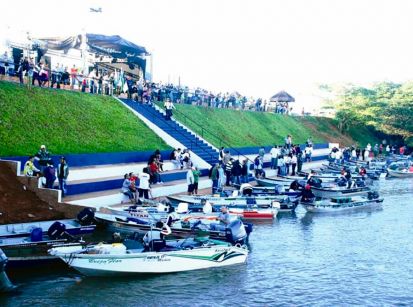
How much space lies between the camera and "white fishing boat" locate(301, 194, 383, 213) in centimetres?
2571

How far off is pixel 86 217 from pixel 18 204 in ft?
8.94

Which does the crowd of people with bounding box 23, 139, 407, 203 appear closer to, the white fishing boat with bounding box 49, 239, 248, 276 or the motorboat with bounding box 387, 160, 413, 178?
the motorboat with bounding box 387, 160, 413, 178

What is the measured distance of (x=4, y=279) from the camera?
514 inches

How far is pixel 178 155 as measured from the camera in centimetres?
3023

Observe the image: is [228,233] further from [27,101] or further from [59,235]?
[27,101]

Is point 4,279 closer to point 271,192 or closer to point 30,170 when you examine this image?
point 30,170

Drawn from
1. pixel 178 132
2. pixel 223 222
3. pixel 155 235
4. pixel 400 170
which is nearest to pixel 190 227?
pixel 223 222

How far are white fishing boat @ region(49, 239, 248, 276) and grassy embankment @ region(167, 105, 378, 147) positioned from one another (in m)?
21.9

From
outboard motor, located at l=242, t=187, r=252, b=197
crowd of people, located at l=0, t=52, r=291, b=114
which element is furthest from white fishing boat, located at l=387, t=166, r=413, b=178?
outboard motor, located at l=242, t=187, r=252, b=197

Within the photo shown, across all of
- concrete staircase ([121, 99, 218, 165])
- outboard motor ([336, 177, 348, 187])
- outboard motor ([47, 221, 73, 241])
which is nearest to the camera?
outboard motor ([47, 221, 73, 241])

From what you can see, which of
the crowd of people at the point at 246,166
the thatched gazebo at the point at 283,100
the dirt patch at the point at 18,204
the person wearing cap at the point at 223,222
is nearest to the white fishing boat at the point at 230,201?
the crowd of people at the point at 246,166

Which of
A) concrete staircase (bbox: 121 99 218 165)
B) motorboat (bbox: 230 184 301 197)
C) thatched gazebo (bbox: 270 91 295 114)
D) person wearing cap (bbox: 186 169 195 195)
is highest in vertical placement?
thatched gazebo (bbox: 270 91 295 114)

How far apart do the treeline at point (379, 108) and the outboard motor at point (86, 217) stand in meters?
49.3

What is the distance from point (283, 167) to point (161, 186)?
12.6 meters
